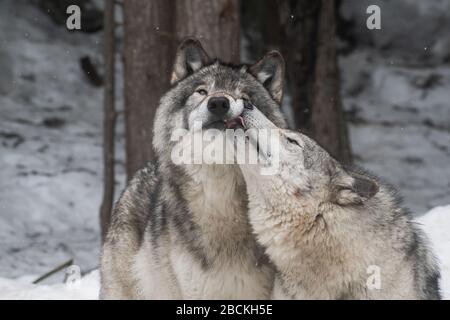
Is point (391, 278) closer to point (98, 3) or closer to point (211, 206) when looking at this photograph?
point (211, 206)

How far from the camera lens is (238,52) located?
9.38 meters

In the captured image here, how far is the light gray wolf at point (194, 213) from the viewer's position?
5.90 m

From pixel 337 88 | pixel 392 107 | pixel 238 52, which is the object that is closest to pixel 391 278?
pixel 238 52

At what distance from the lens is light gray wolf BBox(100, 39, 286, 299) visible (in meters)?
5.90

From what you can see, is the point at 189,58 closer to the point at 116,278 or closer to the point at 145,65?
the point at 116,278

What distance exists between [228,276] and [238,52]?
391 centimetres

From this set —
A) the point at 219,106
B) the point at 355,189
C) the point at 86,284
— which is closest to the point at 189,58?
the point at 219,106

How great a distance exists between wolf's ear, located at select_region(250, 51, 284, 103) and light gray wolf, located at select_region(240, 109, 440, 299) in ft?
3.69

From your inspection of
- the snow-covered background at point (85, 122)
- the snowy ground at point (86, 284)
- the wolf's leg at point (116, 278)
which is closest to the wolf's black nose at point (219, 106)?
the wolf's leg at point (116, 278)

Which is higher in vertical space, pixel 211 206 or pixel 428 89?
pixel 428 89

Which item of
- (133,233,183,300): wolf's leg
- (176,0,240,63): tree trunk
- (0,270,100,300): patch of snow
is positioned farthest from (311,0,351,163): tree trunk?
(133,233,183,300): wolf's leg

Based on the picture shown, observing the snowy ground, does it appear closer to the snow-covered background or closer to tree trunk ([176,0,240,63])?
the snow-covered background

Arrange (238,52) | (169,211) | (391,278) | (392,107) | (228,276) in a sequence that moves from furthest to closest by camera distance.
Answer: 1. (392,107)
2. (238,52)
3. (169,211)
4. (228,276)
5. (391,278)
